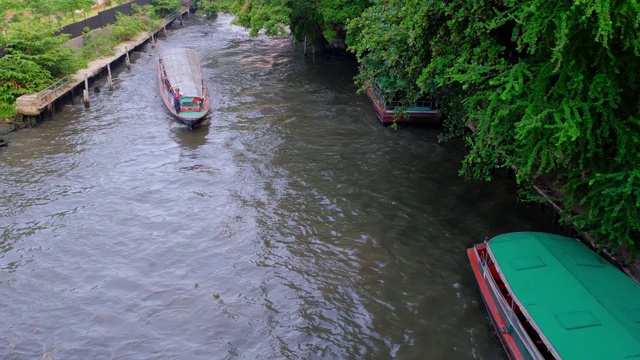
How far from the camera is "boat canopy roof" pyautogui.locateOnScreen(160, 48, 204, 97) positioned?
28141mm

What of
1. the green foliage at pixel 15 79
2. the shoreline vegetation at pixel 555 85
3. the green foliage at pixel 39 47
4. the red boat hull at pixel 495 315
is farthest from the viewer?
the green foliage at pixel 39 47

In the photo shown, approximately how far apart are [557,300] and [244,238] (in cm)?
950

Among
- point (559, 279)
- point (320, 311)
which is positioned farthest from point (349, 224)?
point (559, 279)

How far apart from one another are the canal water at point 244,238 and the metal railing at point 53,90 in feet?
A: 4.03

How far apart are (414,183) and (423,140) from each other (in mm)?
4387

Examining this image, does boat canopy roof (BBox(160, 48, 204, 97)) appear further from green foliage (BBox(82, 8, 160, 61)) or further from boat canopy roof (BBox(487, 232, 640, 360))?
boat canopy roof (BBox(487, 232, 640, 360))

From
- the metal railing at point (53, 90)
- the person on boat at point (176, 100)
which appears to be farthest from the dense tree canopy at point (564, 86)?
the metal railing at point (53, 90)

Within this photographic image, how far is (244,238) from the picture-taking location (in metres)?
16.8

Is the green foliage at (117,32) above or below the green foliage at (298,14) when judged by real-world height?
below

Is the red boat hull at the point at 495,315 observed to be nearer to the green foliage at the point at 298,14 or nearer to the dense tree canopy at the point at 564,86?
the dense tree canopy at the point at 564,86

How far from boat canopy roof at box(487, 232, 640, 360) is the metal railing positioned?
2440 centimetres

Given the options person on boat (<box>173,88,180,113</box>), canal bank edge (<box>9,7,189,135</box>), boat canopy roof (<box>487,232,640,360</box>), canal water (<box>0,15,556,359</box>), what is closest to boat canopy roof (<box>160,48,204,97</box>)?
person on boat (<box>173,88,180,113</box>)

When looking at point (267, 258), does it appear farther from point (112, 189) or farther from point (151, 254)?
point (112, 189)

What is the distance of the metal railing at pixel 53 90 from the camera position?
27.6 metres
